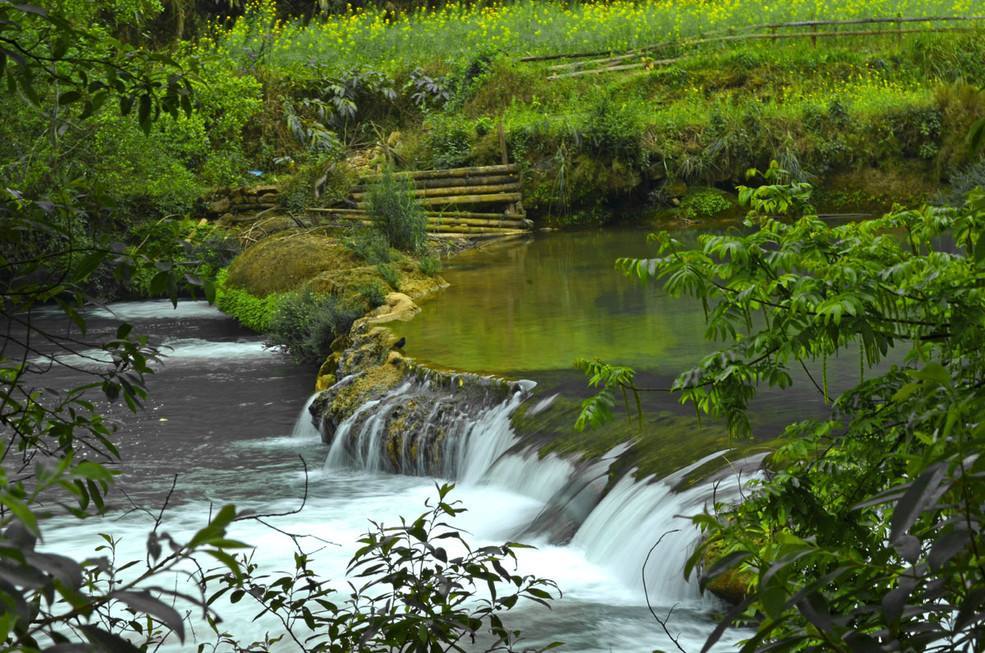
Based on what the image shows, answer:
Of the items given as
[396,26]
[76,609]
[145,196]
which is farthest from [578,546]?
[396,26]

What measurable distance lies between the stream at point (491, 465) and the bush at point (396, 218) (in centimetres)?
132

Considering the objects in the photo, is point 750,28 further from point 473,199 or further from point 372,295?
point 372,295

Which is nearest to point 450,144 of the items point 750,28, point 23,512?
point 750,28

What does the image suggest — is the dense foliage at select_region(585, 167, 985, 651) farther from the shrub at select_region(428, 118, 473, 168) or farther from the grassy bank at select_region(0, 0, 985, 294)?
the shrub at select_region(428, 118, 473, 168)

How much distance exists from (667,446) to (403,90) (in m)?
20.2

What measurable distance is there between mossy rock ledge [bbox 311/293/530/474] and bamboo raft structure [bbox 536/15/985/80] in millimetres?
16344

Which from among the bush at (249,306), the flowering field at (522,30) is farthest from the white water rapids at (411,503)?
the flowering field at (522,30)

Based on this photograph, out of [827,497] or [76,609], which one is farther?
[827,497]

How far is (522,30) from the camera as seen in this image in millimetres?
30984

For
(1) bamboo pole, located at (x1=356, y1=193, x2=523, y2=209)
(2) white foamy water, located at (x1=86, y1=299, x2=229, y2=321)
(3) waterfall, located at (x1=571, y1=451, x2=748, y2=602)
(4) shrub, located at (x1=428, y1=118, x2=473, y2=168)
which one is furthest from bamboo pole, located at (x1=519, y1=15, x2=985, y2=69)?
(3) waterfall, located at (x1=571, y1=451, x2=748, y2=602)

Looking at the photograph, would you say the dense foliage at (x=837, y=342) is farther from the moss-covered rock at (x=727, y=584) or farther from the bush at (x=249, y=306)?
the bush at (x=249, y=306)

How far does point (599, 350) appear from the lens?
11.2m

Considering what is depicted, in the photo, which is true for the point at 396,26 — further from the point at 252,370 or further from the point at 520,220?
the point at 252,370

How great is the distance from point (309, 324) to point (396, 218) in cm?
362
